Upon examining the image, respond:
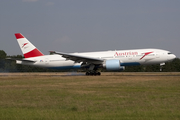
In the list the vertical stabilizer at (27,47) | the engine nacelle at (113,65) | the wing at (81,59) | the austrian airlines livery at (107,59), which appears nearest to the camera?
the engine nacelle at (113,65)

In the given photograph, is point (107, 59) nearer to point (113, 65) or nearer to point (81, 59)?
point (113, 65)

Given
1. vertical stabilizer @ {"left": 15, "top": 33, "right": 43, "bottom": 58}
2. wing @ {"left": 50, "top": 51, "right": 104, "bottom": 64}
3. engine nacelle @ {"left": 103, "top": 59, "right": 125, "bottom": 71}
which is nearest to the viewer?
engine nacelle @ {"left": 103, "top": 59, "right": 125, "bottom": 71}

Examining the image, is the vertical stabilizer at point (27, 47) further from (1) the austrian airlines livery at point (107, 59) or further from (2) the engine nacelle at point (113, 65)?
(2) the engine nacelle at point (113, 65)

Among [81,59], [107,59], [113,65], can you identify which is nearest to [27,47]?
[81,59]

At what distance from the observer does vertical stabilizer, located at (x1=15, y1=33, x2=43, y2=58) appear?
4231 cm

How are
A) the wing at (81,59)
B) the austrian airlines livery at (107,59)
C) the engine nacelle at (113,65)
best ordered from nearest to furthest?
1. the engine nacelle at (113,65)
2. the wing at (81,59)
3. the austrian airlines livery at (107,59)

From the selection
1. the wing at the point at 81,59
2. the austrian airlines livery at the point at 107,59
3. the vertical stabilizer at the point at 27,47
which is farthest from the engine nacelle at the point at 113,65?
the vertical stabilizer at the point at 27,47

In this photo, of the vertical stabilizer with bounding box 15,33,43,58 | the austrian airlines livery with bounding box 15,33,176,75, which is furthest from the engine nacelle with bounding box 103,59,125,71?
the vertical stabilizer with bounding box 15,33,43,58

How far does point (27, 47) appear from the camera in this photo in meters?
42.5

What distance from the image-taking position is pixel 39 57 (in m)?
41.9

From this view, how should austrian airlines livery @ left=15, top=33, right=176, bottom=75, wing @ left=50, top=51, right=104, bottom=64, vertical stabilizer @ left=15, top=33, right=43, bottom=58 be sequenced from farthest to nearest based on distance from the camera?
vertical stabilizer @ left=15, top=33, right=43, bottom=58
austrian airlines livery @ left=15, top=33, right=176, bottom=75
wing @ left=50, top=51, right=104, bottom=64

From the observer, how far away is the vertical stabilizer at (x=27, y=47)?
139 ft

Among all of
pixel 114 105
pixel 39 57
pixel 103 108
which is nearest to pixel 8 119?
pixel 103 108

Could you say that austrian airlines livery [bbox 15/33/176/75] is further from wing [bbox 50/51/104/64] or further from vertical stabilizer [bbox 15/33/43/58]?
vertical stabilizer [bbox 15/33/43/58]
